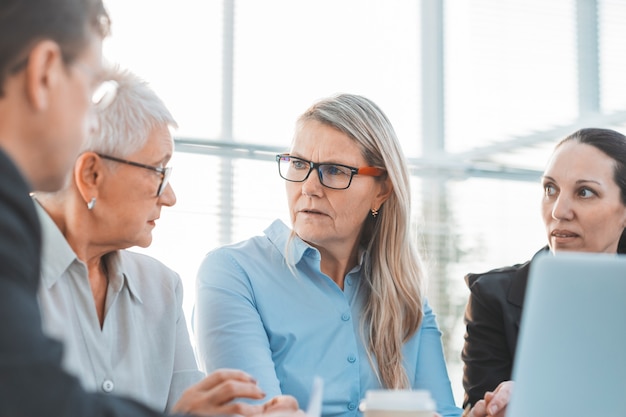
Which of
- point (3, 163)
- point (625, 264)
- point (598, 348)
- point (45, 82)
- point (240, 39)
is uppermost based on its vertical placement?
point (240, 39)

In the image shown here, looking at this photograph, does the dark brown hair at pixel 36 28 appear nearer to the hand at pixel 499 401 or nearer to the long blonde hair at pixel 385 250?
the hand at pixel 499 401

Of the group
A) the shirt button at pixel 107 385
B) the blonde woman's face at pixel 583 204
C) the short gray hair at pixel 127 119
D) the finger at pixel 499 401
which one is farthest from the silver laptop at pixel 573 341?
the blonde woman's face at pixel 583 204

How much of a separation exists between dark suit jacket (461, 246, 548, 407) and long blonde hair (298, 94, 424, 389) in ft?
0.73

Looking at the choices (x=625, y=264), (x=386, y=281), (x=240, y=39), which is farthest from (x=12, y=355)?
(x=240, y=39)

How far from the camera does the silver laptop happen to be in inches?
49.0

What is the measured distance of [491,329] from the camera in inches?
108

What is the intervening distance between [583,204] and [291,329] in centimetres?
105

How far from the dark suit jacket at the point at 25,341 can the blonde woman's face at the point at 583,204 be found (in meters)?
1.99

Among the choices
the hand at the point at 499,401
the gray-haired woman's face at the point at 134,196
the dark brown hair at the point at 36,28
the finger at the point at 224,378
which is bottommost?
→ the hand at the point at 499,401

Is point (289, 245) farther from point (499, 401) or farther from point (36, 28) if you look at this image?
point (36, 28)

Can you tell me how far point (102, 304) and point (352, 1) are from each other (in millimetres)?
3064

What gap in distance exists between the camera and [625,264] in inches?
50.0

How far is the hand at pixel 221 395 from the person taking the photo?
1633mm

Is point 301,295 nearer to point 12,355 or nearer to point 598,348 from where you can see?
point 598,348
